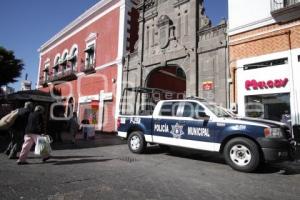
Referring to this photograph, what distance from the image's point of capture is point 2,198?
384cm

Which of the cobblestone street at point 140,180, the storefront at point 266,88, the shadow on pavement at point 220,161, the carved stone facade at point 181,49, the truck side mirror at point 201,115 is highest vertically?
the carved stone facade at point 181,49

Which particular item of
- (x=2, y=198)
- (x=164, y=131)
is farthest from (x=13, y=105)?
(x=2, y=198)

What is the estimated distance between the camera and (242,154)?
6.18 m

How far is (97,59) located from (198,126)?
17216mm

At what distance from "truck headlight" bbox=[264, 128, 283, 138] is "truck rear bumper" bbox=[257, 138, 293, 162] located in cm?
11

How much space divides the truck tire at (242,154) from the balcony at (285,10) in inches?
309

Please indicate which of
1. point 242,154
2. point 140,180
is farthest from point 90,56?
point 140,180

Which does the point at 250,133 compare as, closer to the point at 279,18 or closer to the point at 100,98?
the point at 279,18

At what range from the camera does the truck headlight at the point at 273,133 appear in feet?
19.2

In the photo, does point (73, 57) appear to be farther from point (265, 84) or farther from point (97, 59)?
point (265, 84)

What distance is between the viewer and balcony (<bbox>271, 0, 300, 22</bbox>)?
10.7 meters

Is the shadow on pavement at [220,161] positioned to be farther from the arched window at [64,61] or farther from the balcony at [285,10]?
the arched window at [64,61]

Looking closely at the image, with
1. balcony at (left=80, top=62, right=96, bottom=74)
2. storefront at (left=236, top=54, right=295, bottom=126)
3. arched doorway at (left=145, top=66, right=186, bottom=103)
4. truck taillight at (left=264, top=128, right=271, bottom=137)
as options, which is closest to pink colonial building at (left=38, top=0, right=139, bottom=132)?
balcony at (left=80, top=62, right=96, bottom=74)

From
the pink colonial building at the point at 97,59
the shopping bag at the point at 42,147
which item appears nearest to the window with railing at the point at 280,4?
the shopping bag at the point at 42,147
